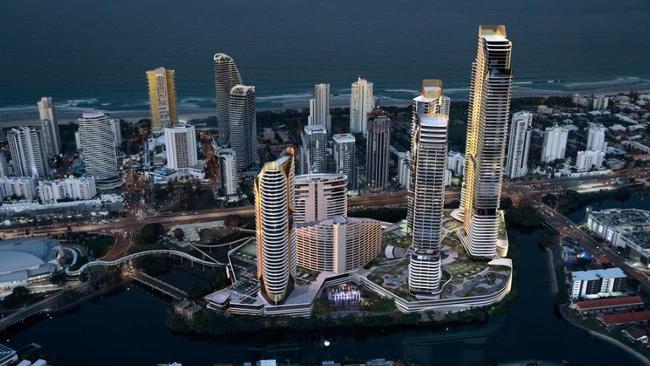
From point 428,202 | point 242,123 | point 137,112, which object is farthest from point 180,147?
point 428,202

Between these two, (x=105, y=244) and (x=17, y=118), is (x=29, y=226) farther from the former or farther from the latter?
(x=17, y=118)

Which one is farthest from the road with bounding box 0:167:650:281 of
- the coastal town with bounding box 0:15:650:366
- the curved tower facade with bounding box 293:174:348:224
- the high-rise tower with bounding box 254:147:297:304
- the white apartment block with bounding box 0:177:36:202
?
the high-rise tower with bounding box 254:147:297:304

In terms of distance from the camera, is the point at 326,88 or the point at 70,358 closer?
the point at 70,358

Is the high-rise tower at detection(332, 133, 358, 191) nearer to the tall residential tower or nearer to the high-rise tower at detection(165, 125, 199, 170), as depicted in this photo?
the high-rise tower at detection(165, 125, 199, 170)

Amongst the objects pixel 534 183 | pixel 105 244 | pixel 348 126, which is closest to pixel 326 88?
pixel 348 126

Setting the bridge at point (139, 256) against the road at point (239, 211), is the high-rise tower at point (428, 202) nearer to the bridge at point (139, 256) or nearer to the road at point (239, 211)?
the bridge at point (139, 256)

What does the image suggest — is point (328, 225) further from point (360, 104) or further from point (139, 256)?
point (360, 104)
